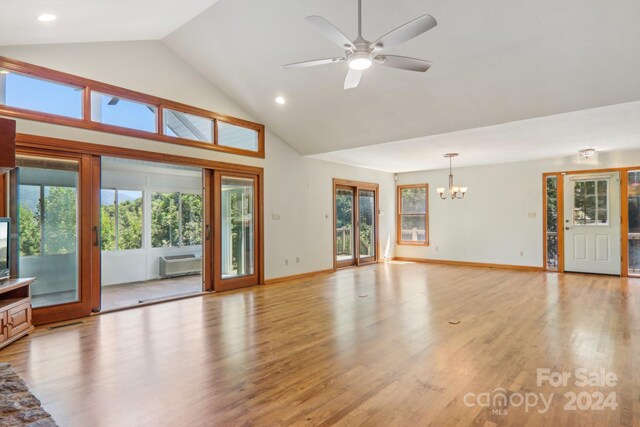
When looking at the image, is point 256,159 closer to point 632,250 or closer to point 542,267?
point 542,267

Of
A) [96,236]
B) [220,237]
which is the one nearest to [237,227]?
[220,237]

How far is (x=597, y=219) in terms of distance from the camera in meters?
7.30

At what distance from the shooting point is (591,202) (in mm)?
7379

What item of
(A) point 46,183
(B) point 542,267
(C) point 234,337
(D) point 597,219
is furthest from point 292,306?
(D) point 597,219

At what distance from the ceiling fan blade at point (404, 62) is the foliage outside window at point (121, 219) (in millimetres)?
6363

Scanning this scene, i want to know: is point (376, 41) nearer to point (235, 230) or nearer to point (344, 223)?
point (235, 230)

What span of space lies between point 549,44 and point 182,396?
459cm

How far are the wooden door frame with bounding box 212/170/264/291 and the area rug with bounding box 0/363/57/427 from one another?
131 inches

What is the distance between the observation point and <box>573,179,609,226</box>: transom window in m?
7.23

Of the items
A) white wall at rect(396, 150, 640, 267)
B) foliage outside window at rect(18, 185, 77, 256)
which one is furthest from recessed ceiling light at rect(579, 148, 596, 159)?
foliage outside window at rect(18, 185, 77, 256)

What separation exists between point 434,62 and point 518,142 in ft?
9.60

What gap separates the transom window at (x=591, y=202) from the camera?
723 centimetres

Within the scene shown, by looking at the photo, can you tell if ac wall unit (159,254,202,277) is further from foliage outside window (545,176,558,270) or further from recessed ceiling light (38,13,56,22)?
foliage outside window (545,176,558,270)

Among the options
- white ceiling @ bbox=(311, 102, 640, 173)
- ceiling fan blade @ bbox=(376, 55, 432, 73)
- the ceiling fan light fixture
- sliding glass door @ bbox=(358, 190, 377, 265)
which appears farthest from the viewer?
sliding glass door @ bbox=(358, 190, 377, 265)
